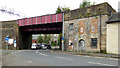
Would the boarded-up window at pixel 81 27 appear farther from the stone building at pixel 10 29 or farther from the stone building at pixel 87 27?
the stone building at pixel 10 29

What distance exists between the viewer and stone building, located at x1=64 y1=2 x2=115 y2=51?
18.6m

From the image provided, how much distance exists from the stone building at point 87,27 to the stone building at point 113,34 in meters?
0.78

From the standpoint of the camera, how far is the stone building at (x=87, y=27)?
18.6 m

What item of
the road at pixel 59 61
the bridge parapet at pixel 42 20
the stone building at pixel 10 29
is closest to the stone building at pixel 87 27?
the bridge parapet at pixel 42 20

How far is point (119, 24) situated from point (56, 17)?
1264 centimetres

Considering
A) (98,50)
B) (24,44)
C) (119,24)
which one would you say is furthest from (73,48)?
(24,44)

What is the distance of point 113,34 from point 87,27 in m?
4.76

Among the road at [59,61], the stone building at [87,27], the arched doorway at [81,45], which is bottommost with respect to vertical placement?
the road at [59,61]

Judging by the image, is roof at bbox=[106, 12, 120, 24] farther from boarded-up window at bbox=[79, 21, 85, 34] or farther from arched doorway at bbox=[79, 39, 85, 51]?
arched doorway at bbox=[79, 39, 85, 51]

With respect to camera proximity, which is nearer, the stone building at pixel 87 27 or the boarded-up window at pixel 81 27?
the stone building at pixel 87 27

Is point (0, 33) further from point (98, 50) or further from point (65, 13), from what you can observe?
point (98, 50)

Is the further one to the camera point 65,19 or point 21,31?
point 21,31

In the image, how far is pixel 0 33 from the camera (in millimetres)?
33062

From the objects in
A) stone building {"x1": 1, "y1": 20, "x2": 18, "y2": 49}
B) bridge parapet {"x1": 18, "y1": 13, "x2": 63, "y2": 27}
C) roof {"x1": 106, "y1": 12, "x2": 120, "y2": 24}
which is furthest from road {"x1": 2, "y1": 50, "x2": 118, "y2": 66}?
stone building {"x1": 1, "y1": 20, "x2": 18, "y2": 49}
